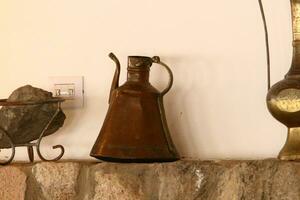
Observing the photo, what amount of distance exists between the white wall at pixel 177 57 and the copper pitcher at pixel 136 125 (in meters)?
0.12

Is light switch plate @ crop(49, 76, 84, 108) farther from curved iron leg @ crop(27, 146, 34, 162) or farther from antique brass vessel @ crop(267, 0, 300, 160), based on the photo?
antique brass vessel @ crop(267, 0, 300, 160)

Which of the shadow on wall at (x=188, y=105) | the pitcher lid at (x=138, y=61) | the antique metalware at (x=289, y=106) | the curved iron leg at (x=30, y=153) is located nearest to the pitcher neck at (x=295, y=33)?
the antique metalware at (x=289, y=106)

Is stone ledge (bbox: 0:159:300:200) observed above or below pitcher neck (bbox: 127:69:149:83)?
below

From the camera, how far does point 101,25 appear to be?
1609 mm

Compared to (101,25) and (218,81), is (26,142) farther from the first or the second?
(218,81)

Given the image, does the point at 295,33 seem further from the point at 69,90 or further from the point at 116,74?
the point at 69,90

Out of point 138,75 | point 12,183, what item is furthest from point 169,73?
point 12,183

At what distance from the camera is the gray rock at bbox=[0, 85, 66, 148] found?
146cm

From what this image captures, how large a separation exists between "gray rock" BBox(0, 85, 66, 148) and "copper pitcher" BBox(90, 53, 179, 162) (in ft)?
0.61

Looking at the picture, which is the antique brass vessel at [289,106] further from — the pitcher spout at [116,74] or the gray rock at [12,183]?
the gray rock at [12,183]

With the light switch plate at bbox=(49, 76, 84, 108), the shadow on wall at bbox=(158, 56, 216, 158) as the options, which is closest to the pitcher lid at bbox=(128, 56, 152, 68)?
the shadow on wall at bbox=(158, 56, 216, 158)

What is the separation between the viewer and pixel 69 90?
1613 mm

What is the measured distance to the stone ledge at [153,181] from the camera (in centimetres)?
124

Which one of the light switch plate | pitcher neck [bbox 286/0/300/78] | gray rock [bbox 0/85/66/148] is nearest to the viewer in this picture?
pitcher neck [bbox 286/0/300/78]
